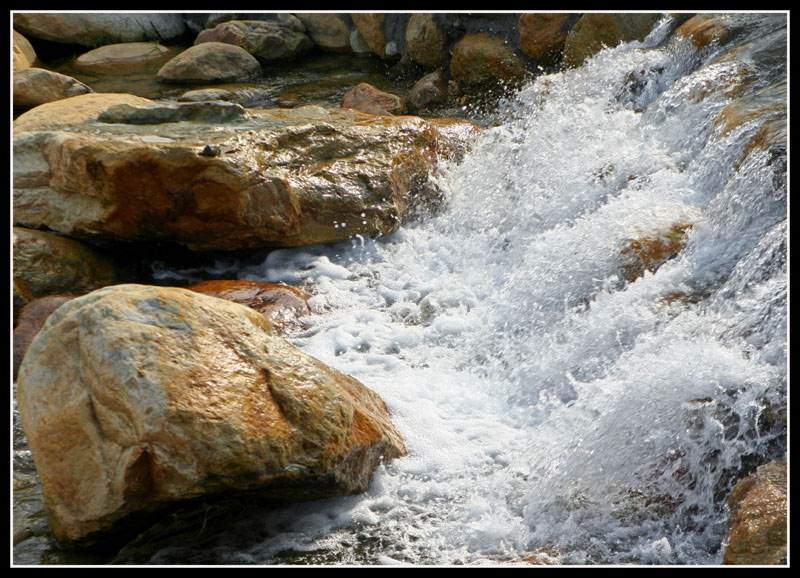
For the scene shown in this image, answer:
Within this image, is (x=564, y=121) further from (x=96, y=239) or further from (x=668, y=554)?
(x=668, y=554)

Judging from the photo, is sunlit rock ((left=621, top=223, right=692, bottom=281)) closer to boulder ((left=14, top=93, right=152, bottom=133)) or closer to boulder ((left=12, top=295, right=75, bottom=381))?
boulder ((left=12, top=295, right=75, bottom=381))

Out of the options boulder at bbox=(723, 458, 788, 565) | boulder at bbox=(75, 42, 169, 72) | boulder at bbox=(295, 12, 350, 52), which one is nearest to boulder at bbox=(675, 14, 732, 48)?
boulder at bbox=(723, 458, 788, 565)

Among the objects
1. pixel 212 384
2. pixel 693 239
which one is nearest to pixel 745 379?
pixel 693 239

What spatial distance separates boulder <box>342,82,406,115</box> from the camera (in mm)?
8016

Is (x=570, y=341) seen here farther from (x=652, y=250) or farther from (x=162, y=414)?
(x=162, y=414)

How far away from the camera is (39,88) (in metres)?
8.21

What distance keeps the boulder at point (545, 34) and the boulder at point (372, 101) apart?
5.13ft

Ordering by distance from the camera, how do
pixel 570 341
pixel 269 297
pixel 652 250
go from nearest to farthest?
pixel 570 341 → pixel 652 250 → pixel 269 297

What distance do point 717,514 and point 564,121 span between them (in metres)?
4.51

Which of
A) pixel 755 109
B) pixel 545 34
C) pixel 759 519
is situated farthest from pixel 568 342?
pixel 545 34

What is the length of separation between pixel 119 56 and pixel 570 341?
9.14 metres

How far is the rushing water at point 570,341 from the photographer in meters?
2.99

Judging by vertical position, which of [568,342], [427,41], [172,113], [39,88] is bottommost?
[568,342]

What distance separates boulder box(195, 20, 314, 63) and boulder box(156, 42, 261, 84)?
0.44m
